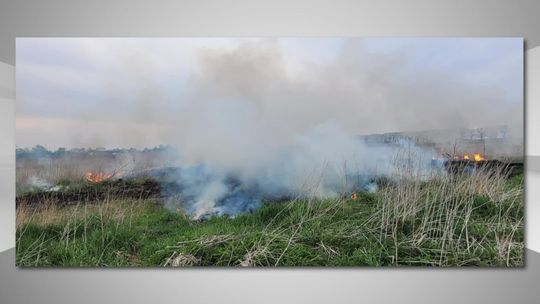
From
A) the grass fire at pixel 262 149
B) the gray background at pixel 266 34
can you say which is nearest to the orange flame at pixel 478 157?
the grass fire at pixel 262 149

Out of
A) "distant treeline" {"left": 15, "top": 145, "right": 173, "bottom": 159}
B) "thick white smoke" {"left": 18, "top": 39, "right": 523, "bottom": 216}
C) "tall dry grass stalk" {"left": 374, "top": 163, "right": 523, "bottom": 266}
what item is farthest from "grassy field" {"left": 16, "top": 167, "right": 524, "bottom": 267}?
"distant treeline" {"left": 15, "top": 145, "right": 173, "bottom": 159}

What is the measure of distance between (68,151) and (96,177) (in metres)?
0.23

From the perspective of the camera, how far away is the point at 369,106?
282 cm

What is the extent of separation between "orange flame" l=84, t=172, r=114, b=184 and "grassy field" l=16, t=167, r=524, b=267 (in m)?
0.16

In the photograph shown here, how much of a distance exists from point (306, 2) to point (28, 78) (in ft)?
5.65

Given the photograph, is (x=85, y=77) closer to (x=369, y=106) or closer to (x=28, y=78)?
(x=28, y=78)

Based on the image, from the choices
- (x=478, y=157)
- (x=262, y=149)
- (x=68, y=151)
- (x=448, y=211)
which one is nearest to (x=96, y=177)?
(x=68, y=151)

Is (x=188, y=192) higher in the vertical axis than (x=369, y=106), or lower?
lower

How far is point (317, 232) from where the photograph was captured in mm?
2805

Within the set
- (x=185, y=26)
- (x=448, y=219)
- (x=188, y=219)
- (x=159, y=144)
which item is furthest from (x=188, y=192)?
(x=448, y=219)

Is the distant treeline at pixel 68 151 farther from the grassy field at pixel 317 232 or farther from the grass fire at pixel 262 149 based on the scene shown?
the grassy field at pixel 317 232

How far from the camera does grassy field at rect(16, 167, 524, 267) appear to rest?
2791 mm

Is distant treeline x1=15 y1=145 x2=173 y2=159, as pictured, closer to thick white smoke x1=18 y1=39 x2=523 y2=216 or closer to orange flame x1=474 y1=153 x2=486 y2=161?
thick white smoke x1=18 y1=39 x2=523 y2=216

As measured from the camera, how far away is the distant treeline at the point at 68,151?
281 centimetres
